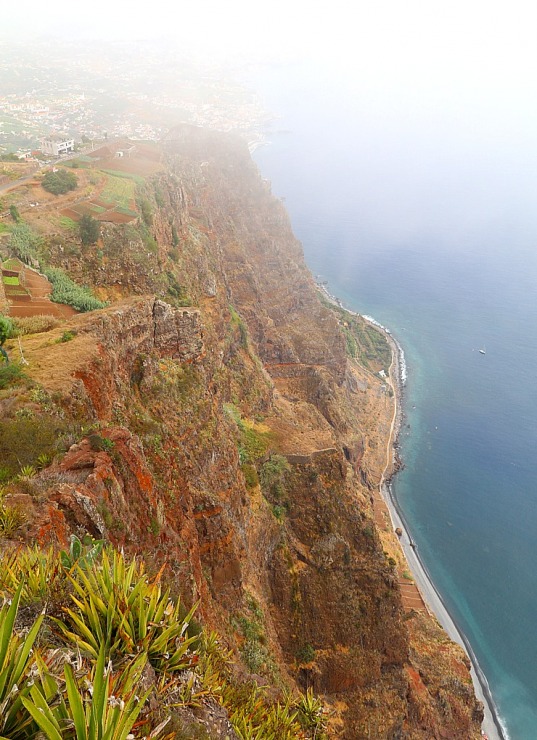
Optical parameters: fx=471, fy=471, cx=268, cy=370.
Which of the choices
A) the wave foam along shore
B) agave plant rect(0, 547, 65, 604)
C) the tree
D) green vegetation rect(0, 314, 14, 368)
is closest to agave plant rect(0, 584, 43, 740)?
agave plant rect(0, 547, 65, 604)

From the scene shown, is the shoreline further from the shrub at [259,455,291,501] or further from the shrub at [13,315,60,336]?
the shrub at [13,315,60,336]

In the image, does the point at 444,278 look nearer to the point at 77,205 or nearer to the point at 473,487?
the point at 473,487

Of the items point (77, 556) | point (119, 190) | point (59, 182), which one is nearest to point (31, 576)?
point (77, 556)

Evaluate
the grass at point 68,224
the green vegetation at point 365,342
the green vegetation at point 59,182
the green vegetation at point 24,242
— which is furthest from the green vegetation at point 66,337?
the green vegetation at point 365,342

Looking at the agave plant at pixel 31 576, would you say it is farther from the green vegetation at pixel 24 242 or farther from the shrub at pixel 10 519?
the green vegetation at pixel 24 242

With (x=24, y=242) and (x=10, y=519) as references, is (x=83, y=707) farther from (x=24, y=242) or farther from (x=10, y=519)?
(x=24, y=242)

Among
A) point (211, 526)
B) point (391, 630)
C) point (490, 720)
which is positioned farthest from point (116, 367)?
point (490, 720)
